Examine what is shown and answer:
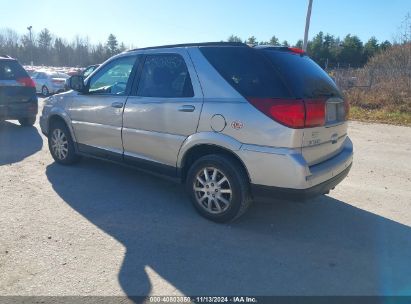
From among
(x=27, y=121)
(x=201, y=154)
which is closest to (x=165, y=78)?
(x=201, y=154)

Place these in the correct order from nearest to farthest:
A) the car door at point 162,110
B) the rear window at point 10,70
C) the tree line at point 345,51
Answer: the car door at point 162,110 → the rear window at point 10,70 → the tree line at point 345,51

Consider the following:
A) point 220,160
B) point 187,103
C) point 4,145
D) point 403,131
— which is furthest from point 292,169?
point 403,131

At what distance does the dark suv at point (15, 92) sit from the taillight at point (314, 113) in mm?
7927

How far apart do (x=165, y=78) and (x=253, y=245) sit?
87.2 inches

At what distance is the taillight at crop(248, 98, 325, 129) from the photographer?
11.0 feet

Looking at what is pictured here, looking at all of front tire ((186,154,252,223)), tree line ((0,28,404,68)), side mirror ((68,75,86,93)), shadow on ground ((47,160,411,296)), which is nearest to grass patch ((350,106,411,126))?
shadow on ground ((47,160,411,296))

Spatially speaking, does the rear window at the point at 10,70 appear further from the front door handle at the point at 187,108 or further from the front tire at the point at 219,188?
the front tire at the point at 219,188

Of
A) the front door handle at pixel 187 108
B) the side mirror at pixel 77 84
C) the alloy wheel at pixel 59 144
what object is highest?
the side mirror at pixel 77 84

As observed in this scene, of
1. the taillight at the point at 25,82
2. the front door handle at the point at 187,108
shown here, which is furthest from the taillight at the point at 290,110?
the taillight at the point at 25,82

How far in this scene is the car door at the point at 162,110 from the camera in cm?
402

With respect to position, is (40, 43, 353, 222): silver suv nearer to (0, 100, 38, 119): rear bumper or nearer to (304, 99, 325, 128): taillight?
(304, 99, 325, 128): taillight

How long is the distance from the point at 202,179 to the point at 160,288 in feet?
4.77

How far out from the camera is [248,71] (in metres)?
3.66

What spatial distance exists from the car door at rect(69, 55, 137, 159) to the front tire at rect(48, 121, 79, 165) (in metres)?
0.31
